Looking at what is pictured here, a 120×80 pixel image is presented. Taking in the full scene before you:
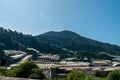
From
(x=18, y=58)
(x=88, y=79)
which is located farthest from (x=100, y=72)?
(x=18, y=58)

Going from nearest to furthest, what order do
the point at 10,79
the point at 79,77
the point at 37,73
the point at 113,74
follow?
the point at 10,79 < the point at 79,77 < the point at 113,74 < the point at 37,73

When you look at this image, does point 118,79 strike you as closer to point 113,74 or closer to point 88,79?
point 113,74

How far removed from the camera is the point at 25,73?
45.9 metres

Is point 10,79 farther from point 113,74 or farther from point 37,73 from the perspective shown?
point 37,73

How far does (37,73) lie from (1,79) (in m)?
26.2

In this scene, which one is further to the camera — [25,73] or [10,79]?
[25,73]

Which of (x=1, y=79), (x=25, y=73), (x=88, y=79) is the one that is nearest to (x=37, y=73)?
(x=25, y=73)

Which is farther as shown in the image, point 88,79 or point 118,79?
point 118,79

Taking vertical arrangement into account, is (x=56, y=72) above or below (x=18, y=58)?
below

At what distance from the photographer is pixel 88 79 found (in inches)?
1096

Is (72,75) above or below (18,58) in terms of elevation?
below

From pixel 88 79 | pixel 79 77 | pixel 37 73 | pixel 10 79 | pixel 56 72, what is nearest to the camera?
pixel 10 79

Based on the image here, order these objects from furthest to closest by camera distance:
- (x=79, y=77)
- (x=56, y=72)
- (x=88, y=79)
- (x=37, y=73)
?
1. (x=56, y=72)
2. (x=37, y=73)
3. (x=79, y=77)
4. (x=88, y=79)

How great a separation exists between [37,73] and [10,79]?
26.3 meters
